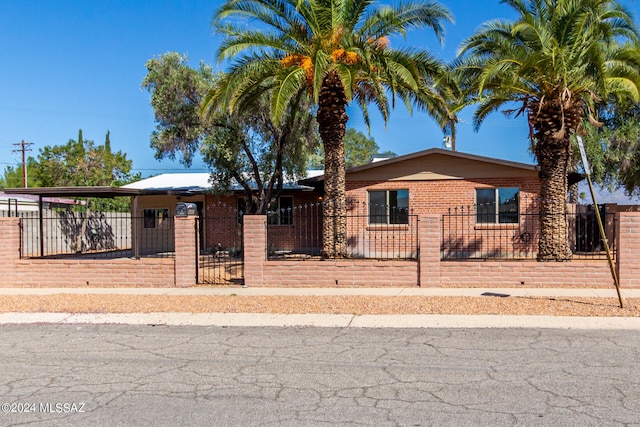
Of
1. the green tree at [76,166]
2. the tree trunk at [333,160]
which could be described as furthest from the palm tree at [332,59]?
the green tree at [76,166]

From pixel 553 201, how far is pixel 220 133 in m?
12.4

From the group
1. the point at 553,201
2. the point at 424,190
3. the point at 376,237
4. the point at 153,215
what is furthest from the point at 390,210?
the point at 153,215

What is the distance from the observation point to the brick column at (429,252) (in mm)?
13312

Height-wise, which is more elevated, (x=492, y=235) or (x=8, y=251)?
(x=492, y=235)

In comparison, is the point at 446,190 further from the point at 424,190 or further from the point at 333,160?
the point at 333,160

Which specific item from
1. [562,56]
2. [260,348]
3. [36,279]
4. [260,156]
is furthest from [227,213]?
[260,348]

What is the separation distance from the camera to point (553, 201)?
14742 mm

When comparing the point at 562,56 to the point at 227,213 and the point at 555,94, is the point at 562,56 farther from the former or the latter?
the point at 227,213

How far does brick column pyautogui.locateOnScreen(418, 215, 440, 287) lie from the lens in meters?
13.3

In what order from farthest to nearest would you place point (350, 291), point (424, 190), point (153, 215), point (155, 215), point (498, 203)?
1. point (153, 215)
2. point (155, 215)
3. point (424, 190)
4. point (498, 203)
5. point (350, 291)

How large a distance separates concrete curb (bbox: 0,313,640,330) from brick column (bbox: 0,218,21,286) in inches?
180

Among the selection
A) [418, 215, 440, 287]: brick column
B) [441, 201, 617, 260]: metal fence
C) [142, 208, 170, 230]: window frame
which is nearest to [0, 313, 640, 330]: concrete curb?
[418, 215, 440, 287]: brick column

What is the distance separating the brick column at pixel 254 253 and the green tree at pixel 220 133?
7.17m

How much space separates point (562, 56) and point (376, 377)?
34.8 feet
